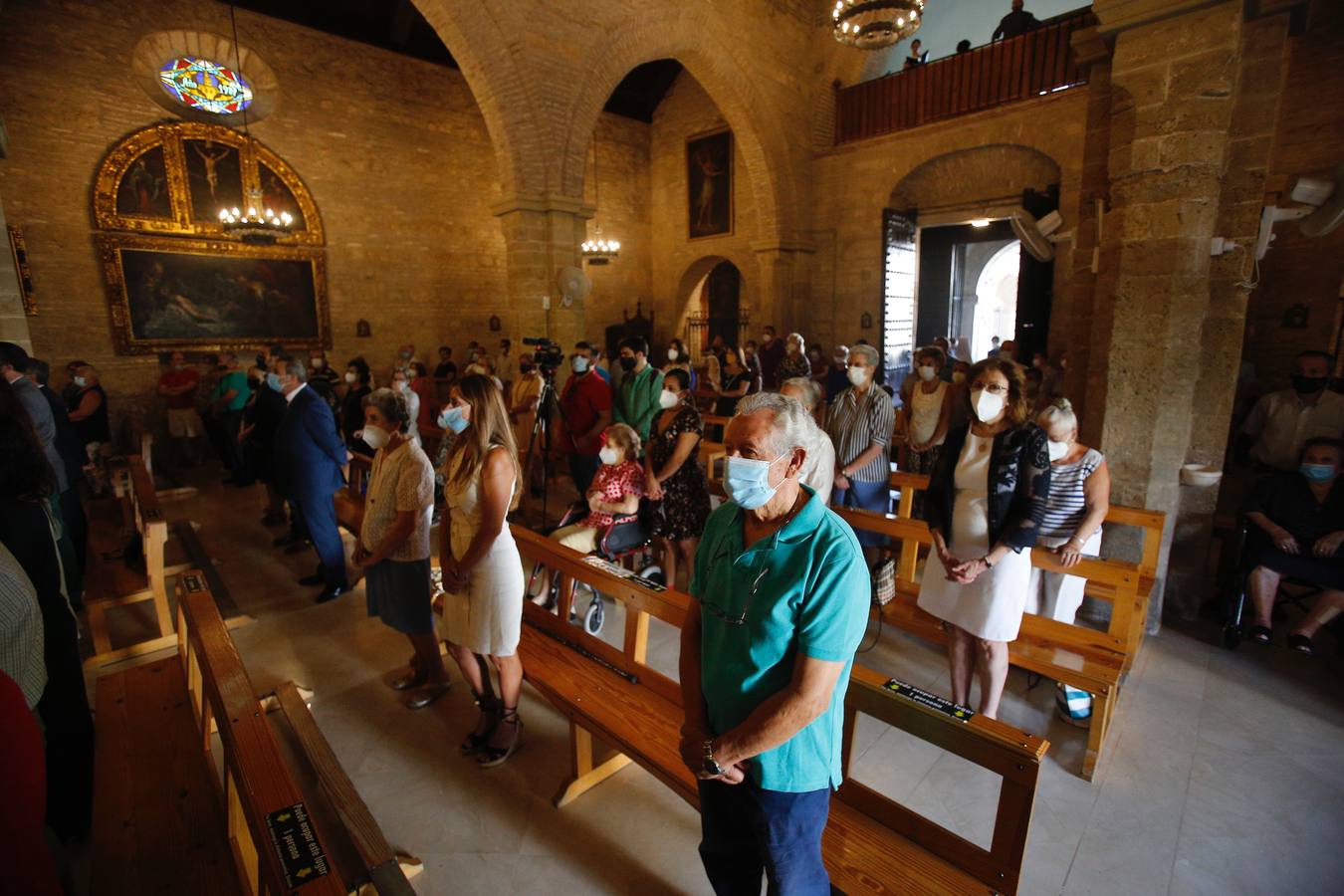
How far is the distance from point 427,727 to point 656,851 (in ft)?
4.48

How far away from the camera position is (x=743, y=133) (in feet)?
37.2

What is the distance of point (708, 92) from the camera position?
1095 cm

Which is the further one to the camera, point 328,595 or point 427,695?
point 328,595

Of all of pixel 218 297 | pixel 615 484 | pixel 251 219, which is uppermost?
pixel 251 219

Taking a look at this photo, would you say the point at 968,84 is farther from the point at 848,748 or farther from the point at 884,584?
the point at 848,748

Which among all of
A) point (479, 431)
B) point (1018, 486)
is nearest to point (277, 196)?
point (479, 431)

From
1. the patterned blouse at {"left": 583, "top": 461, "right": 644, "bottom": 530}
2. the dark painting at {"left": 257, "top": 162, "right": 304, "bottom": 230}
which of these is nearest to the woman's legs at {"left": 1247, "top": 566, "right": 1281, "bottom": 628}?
the patterned blouse at {"left": 583, "top": 461, "right": 644, "bottom": 530}

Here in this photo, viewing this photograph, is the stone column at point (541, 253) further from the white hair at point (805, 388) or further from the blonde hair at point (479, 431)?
the blonde hair at point (479, 431)

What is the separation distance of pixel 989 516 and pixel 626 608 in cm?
161

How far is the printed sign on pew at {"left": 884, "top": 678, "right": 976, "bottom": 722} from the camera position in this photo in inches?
69.6

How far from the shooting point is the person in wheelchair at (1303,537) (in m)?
3.58

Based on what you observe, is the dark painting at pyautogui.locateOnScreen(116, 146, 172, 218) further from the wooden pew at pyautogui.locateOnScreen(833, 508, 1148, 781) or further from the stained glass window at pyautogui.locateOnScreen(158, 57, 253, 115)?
the wooden pew at pyautogui.locateOnScreen(833, 508, 1148, 781)

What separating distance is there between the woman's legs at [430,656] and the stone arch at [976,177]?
34.7 feet

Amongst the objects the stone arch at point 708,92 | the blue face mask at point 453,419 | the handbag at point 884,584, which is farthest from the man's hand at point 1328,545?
the stone arch at point 708,92
